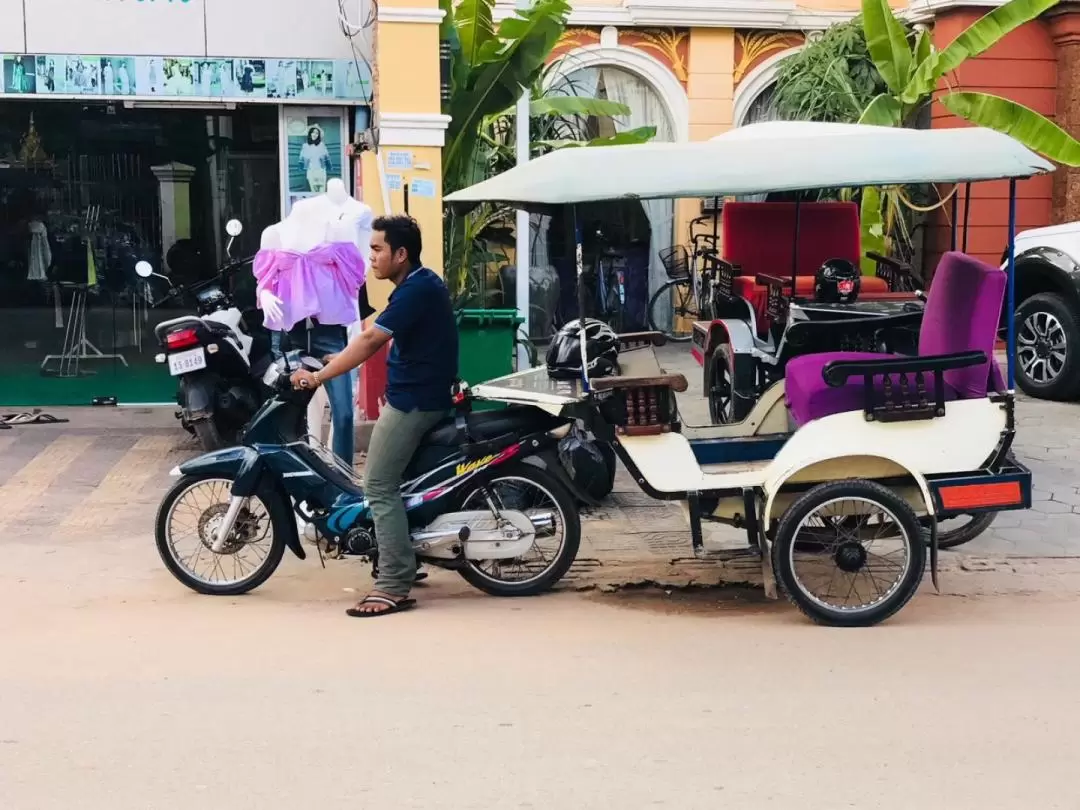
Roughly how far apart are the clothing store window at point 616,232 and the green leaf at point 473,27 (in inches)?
215

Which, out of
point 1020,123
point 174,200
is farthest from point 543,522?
point 1020,123

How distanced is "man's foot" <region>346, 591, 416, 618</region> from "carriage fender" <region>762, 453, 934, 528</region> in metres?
1.70

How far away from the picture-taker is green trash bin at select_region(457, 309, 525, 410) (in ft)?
29.1

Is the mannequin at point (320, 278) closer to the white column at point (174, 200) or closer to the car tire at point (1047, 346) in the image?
the white column at point (174, 200)

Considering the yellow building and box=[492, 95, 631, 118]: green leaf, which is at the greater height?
the yellow building

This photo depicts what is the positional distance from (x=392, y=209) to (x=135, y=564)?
10.9 feet

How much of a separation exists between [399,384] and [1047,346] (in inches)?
283

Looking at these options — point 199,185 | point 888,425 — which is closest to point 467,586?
point 888,425

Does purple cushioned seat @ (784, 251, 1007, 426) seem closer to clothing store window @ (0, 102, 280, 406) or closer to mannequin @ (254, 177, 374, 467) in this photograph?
mannequin @ (254, 177, 374, 467)

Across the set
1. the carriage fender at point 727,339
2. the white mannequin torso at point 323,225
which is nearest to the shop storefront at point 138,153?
the white mannequin torso at point 323,225

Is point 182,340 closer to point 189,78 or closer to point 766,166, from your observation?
point 189,78

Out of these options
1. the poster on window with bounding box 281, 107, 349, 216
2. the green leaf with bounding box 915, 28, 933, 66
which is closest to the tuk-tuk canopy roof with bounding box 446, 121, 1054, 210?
the poster on window with bounding box 281, 107, 349, 216

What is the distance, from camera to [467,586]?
255 inches

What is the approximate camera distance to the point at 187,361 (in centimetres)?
884
